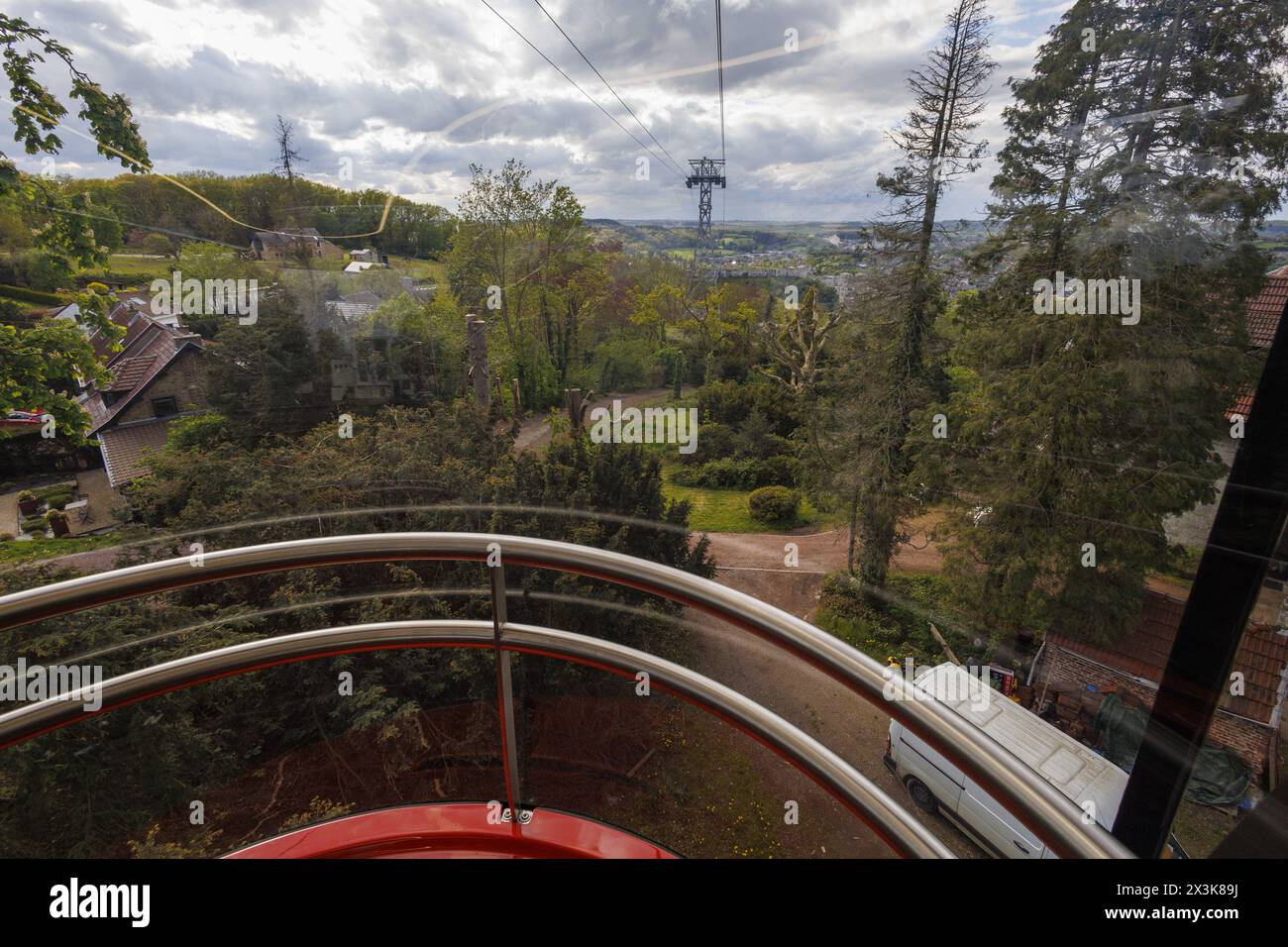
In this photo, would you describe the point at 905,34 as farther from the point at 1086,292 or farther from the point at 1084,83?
the point at 1086,292

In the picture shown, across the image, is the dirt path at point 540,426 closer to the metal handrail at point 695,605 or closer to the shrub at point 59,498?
the shrub at point 59,498

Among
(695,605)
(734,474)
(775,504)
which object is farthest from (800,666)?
(734,474)

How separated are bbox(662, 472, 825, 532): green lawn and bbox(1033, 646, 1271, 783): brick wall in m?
2.77

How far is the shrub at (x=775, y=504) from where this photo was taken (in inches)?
271

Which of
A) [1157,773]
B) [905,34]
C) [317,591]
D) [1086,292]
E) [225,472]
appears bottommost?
[317,591]

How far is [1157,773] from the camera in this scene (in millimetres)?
941

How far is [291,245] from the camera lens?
3203mm

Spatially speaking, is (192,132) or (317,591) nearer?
(192,132)

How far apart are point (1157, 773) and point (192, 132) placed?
3.64 m

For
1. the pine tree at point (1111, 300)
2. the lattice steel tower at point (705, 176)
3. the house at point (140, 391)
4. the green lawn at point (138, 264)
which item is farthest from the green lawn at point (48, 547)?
the lattice steel tower at point (705, 176)

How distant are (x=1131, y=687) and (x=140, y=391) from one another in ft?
13.2

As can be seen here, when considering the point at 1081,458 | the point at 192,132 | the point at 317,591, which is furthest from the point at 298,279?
the point at 1081,458
